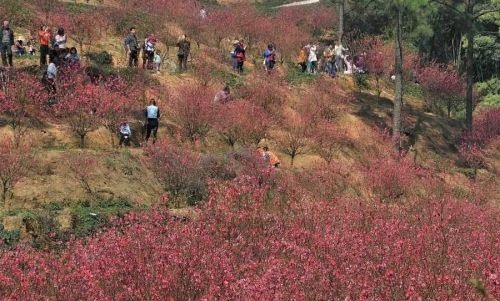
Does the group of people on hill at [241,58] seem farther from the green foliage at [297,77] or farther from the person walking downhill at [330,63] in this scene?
the person walking downhill at [330,63]

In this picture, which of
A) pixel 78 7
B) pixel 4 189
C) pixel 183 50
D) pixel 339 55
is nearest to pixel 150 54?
pixel 183 50

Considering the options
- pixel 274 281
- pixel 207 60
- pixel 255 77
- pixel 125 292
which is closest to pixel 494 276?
pixel 274 281

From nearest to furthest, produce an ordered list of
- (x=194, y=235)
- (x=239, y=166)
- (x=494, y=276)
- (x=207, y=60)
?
(x=494, y=276) < (x=194, y=235) < (x=239, y=166) < (x=207, y=60)

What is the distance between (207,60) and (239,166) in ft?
41.1

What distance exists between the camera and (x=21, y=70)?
63.0 feet

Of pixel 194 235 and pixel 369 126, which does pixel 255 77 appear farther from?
pixel 194 235

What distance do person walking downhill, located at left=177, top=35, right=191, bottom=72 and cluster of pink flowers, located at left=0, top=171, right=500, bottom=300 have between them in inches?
560

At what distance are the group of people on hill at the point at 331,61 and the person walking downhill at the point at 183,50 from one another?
22.1 feet

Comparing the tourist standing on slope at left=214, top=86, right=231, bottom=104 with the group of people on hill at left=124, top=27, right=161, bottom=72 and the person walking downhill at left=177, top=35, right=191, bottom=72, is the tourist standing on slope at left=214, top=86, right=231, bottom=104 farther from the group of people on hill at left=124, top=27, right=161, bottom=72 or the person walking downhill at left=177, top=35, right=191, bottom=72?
the person walking downhill at left=177, top=35, right=191, bottom=72

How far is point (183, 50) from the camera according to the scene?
2484cm

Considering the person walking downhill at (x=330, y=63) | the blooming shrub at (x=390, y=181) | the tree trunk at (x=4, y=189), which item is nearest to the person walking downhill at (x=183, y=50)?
the person walking downhill at (x=330, y=63)

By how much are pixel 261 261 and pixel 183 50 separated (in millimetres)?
17575

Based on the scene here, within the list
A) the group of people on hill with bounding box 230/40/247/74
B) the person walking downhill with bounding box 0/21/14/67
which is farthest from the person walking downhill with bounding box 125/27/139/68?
the group of people on hill with bounding box 230/40/247/74

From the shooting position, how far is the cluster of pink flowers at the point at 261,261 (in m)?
6.98
